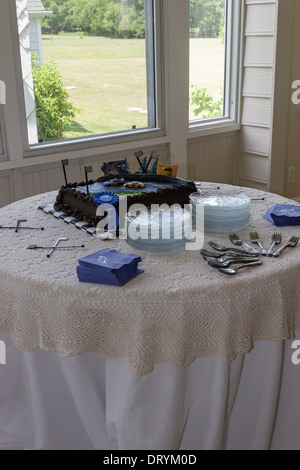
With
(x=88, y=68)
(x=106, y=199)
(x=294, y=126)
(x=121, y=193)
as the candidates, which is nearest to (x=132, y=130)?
(x=88, y=68)

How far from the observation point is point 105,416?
5.51ft

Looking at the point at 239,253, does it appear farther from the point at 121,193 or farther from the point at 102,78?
the point at 102,78

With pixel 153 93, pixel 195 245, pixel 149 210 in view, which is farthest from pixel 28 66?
pixel 195 245

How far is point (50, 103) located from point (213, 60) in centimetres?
144

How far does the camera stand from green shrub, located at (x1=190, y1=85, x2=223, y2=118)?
4090mm

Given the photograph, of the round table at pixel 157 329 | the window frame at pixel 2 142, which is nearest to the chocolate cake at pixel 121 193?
the round table at pixel 157 329

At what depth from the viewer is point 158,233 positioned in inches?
67.2

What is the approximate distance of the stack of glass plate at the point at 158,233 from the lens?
171 centimetres

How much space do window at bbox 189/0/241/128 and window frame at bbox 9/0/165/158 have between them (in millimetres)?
367

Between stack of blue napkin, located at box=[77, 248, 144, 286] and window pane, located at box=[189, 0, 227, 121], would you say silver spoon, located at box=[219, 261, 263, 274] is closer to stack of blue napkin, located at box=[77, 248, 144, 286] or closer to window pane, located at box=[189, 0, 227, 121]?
stack of blue napkin, located at box=[77, 248, 144, 286]

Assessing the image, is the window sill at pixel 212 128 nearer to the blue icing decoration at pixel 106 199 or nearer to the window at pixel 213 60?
the window at pixel 213 60

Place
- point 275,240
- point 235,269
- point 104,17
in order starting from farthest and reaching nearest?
point 104,17, point 275,240, point 235,269

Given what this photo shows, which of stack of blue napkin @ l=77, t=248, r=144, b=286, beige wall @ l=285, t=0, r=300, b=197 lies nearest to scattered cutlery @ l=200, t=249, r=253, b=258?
stack of blue napkin @ l=77, t=248, r=144, b=286
